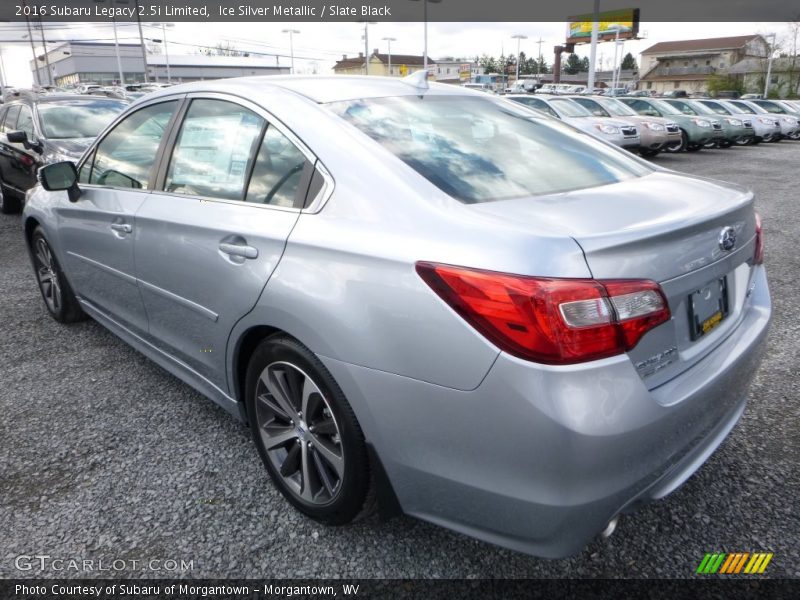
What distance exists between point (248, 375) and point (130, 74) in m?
103

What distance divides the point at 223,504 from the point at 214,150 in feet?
4.79

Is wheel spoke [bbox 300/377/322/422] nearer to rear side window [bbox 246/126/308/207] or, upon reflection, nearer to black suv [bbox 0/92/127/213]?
rear side window [bbox 246/126/308/207]

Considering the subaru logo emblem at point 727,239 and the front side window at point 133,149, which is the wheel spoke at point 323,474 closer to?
the subaru logo emblem at point 727,239

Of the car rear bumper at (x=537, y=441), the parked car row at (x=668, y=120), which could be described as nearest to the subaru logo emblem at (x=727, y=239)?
the car rear bumper at (x=537, y=441)

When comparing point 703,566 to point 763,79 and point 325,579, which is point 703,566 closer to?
point 325,579

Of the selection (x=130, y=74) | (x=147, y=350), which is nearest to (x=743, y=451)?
(x=147, y=350)

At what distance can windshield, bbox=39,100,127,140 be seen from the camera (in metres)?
7.70

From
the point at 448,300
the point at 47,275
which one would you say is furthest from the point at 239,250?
the point at 47,275

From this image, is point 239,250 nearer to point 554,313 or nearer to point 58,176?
point 554,313

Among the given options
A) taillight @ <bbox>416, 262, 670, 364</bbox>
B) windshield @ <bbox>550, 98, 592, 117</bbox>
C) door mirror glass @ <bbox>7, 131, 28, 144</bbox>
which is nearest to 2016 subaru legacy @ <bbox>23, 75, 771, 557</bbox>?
taillight @ <bbox>416, 262, 670, 364</bbox>

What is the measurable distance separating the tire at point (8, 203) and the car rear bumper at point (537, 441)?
28.3 ft

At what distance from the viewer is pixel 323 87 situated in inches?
97.4

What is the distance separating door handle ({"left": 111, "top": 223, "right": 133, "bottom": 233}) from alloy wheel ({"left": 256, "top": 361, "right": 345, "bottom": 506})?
3.88ft

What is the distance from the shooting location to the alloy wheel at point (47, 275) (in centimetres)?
421
